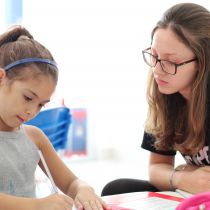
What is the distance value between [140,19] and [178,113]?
1.96m

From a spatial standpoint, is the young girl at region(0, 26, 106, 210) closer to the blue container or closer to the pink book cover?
the pink book cover

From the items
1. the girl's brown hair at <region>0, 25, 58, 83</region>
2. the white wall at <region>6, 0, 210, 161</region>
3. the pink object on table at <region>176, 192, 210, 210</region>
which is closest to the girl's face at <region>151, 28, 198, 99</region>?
the girl's brown hair at <region>0, 25, 58, 83</region>

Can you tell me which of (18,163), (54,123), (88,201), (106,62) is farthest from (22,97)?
(106,62)

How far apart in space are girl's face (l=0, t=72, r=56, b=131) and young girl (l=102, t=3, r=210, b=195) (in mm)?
395

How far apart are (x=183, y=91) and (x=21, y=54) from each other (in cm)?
56

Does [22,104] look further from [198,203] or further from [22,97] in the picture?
[198,203]

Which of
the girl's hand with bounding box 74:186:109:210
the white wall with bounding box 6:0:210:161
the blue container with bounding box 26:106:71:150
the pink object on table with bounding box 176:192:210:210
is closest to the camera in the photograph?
the pink object on table with bounding box 176:192:210:210

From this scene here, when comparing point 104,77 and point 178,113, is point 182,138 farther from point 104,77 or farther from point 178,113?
point 104,77

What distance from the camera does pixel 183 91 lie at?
131 centimetres

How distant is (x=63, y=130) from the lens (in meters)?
1.81

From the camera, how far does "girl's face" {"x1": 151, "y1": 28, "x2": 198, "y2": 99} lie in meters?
1.20

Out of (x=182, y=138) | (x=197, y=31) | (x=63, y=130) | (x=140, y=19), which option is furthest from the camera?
(x=140, y=19)

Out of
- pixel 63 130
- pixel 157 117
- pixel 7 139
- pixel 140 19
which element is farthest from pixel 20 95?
pixel 140 19

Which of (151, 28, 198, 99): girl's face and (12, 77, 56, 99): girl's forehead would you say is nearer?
(12, 77, 56, 99): girl's forehead
